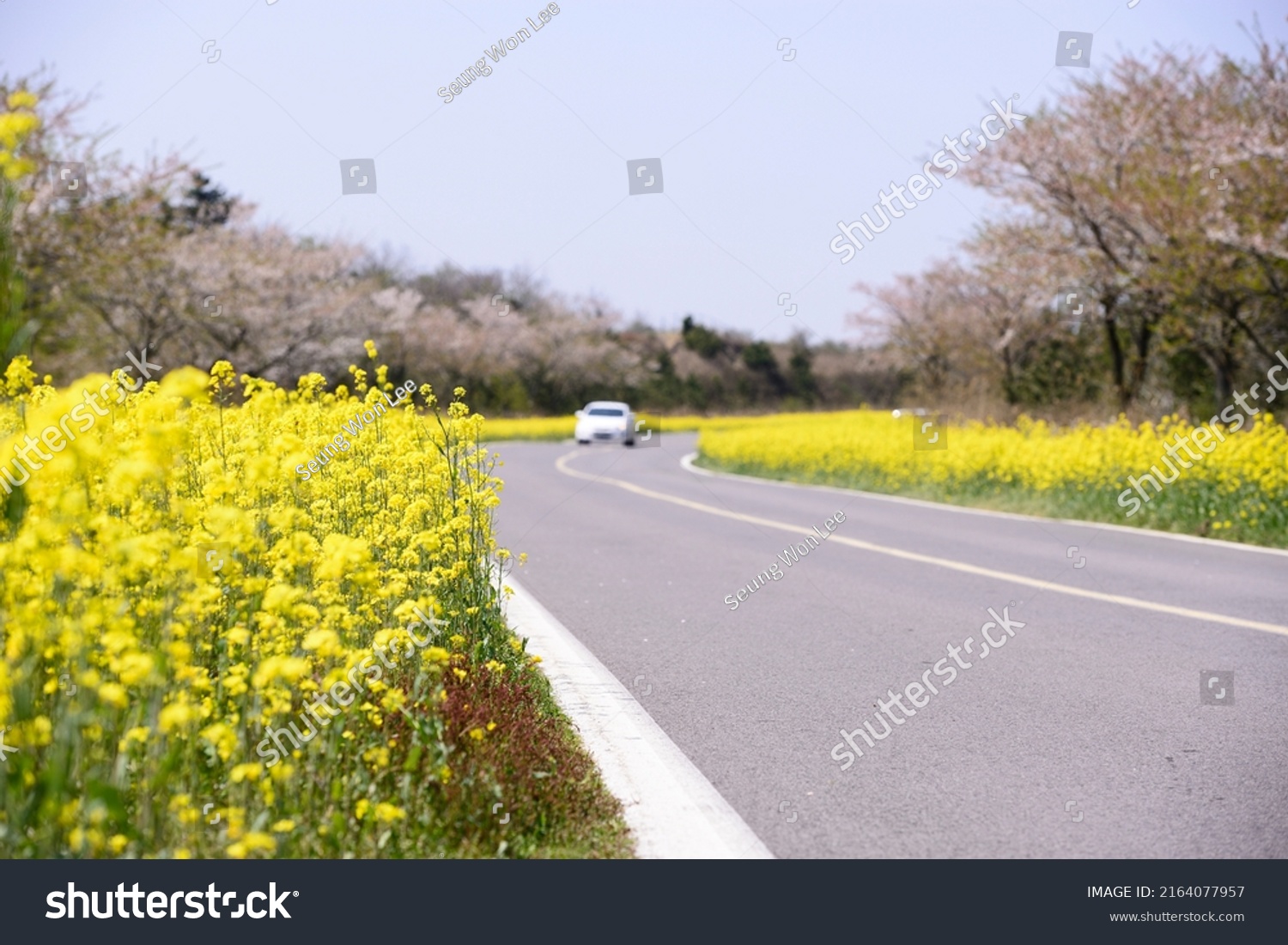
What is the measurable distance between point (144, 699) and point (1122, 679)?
4.88 m

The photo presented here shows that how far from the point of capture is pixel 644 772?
4.40 metres

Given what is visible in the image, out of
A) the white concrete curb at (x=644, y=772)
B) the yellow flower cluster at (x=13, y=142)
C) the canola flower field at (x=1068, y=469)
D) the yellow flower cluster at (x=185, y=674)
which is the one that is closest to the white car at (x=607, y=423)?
the canola flower field at (x=1068, y=469)

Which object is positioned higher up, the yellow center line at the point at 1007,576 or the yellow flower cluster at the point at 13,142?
the yellow flower cluster at the point at 13,142

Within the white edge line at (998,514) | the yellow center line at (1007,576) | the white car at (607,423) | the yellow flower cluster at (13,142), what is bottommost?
the white edge line at (998,514)

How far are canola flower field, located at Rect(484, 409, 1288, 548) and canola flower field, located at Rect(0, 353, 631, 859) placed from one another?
2.69m

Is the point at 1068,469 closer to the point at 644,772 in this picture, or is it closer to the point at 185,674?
the point at 644,772

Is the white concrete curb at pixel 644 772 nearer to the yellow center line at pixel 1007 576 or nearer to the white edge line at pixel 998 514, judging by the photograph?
the yellow center line at pixel 1007 576

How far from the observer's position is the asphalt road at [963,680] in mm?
4000

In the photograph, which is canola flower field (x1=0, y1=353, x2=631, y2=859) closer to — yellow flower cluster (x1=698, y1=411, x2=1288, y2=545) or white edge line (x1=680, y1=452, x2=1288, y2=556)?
white edge line (x1=680, y1=452, x2=1288, y2=556)

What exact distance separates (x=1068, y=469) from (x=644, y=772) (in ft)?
40.9

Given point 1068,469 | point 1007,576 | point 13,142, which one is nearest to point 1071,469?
point 1068,469

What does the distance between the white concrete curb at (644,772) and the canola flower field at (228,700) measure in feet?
0.48
